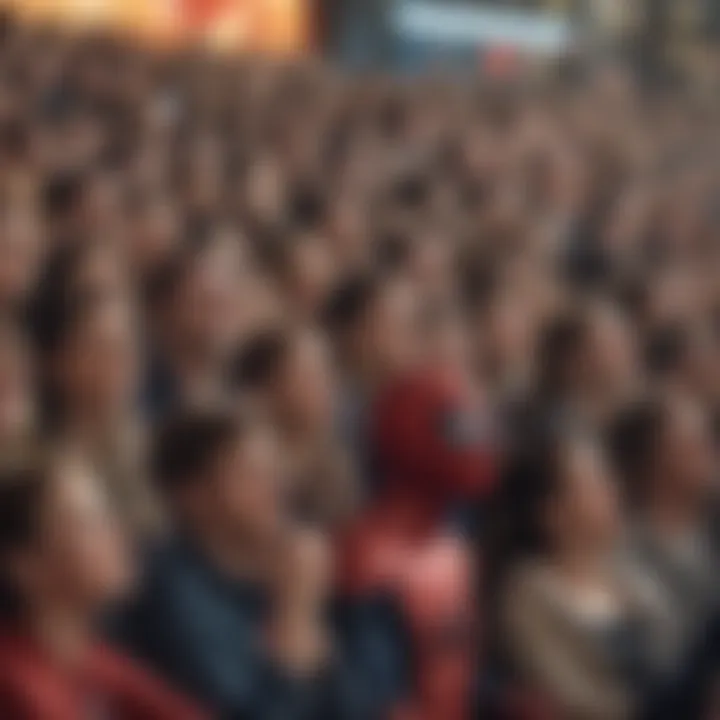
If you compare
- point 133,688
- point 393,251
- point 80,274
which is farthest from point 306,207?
point 133,688

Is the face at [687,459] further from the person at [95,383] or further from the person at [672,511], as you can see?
the person at [95,383]

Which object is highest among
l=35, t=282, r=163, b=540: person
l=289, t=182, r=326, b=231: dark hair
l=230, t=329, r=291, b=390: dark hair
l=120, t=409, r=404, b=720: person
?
l=289, t=182, r=326, b=231: dark hair

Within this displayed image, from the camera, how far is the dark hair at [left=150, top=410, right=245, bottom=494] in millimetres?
794

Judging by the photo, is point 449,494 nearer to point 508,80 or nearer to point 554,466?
point 554,466

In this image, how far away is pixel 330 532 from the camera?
91cm

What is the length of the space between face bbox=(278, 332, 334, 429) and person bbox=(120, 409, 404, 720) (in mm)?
139

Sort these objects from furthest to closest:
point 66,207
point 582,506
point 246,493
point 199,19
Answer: point 199,19 → point 66,207 → point 582,506 → point 246,493

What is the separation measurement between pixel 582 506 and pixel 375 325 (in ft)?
1.07

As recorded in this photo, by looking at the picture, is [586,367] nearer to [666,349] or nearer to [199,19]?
[666,349]

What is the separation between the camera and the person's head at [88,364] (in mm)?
945

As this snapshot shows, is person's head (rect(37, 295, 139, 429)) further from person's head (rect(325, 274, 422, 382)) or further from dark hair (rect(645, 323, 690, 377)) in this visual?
dark hair (rect(645, 323, 690, 377))

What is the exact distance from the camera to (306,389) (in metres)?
0.98

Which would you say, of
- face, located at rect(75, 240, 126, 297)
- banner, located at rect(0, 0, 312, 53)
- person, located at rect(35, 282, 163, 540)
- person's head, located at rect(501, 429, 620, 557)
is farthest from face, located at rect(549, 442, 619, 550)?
banner, located at rect(0, 0, 312, 53)

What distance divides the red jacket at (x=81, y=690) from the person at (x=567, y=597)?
219 mm
